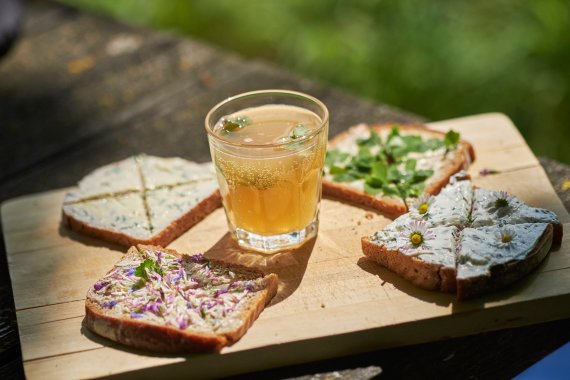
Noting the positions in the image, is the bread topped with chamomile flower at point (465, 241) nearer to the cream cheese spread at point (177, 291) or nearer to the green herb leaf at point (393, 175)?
the green herb leaf at point (393, 175)

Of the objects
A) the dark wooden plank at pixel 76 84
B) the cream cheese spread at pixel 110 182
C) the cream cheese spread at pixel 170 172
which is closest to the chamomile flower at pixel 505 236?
the cream cheese spread at pixel 170 172

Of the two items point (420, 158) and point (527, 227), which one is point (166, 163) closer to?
point (420, 158)

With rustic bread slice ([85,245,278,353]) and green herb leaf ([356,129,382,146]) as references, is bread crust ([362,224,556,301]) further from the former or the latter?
green herb leaf ([356,129,382,146])

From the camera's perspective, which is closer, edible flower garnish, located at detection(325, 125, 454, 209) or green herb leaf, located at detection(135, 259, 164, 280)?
green herb leaf, located at detection(135, 259, 164, 280)

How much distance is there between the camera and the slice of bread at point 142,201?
3.26m

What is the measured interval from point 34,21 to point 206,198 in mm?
3317

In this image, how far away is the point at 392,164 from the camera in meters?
3.53

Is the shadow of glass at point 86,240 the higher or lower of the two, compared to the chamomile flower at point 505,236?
lower

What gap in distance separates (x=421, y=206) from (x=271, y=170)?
64 cm

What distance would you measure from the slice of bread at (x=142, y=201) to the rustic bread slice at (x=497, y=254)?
1.27 m

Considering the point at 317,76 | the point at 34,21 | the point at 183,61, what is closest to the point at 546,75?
the point at 317,76

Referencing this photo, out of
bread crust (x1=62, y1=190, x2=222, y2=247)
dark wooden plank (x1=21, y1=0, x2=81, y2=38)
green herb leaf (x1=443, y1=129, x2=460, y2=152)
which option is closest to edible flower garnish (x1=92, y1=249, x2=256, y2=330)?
bread crust (x1=62, y1=190, x2=222, y2=247)

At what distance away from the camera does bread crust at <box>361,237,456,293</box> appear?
8.66 ft

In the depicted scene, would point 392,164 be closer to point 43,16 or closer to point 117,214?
point 117,214
